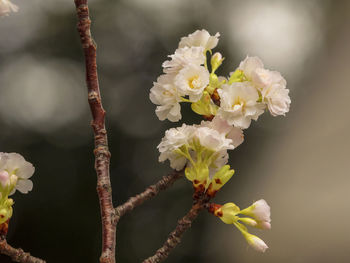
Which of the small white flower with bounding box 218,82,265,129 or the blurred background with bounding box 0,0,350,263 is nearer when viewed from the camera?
the small white flower with bounding box 218,82,265,129

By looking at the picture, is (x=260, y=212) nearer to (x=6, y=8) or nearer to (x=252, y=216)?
(x=252, y=216)

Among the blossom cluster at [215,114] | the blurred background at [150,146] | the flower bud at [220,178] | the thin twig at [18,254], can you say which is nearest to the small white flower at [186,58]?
the blossom cluster at [215,114]

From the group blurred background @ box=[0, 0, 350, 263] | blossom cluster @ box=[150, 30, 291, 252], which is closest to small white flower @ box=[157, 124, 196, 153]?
blossom cluster @ box=[150, 30, 291, 252]

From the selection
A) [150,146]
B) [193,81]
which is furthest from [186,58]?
[150,146]

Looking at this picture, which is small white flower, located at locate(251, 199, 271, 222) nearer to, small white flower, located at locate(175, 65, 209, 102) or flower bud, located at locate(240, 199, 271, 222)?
flower bud, located at locate(240, 199, 271, 222)

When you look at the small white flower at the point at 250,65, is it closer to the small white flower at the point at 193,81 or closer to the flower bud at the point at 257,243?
the small white flower at the point at 193,81
